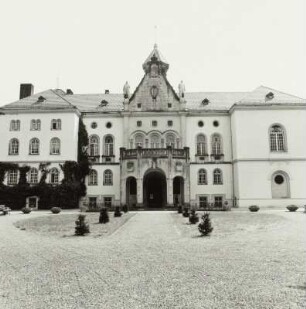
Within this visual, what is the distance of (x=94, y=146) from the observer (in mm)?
45375

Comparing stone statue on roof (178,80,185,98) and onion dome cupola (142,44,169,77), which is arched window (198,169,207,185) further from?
onion dome cupola (142,44,169,77)

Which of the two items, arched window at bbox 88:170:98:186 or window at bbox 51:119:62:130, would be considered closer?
window at bbox 51:119:62:130

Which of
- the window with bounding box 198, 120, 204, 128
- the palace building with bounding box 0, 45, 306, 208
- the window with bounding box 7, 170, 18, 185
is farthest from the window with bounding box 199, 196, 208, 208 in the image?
the window with bounding box 7, 170, 18, 185

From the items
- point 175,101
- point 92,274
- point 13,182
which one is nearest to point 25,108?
point 13,182

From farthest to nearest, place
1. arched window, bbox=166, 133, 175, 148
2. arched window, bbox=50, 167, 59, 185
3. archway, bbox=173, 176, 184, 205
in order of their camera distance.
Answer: arched window, bbox=166, 133, 175, 148 → archway, bbox=173, 176, 184, 205 → arched window, bbox=50, 167, 59, 185

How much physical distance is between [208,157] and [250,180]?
19.5 ft

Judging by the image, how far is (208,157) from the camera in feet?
147

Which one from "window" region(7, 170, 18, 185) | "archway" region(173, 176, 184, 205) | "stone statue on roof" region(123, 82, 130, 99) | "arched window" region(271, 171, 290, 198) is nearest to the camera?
"arched window" region(271, 171, 290, 198)

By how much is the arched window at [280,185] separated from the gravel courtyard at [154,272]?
86.7ft

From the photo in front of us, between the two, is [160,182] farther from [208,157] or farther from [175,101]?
[175,101]

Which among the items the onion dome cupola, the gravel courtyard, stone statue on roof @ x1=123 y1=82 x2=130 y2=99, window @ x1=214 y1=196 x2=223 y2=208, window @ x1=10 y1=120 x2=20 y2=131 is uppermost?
the onion dome cupola

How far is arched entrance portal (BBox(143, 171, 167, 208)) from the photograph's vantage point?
4419 cm

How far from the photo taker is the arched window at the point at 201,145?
45.1 meters

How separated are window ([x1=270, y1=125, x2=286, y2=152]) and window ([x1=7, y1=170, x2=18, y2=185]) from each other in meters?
30.7
